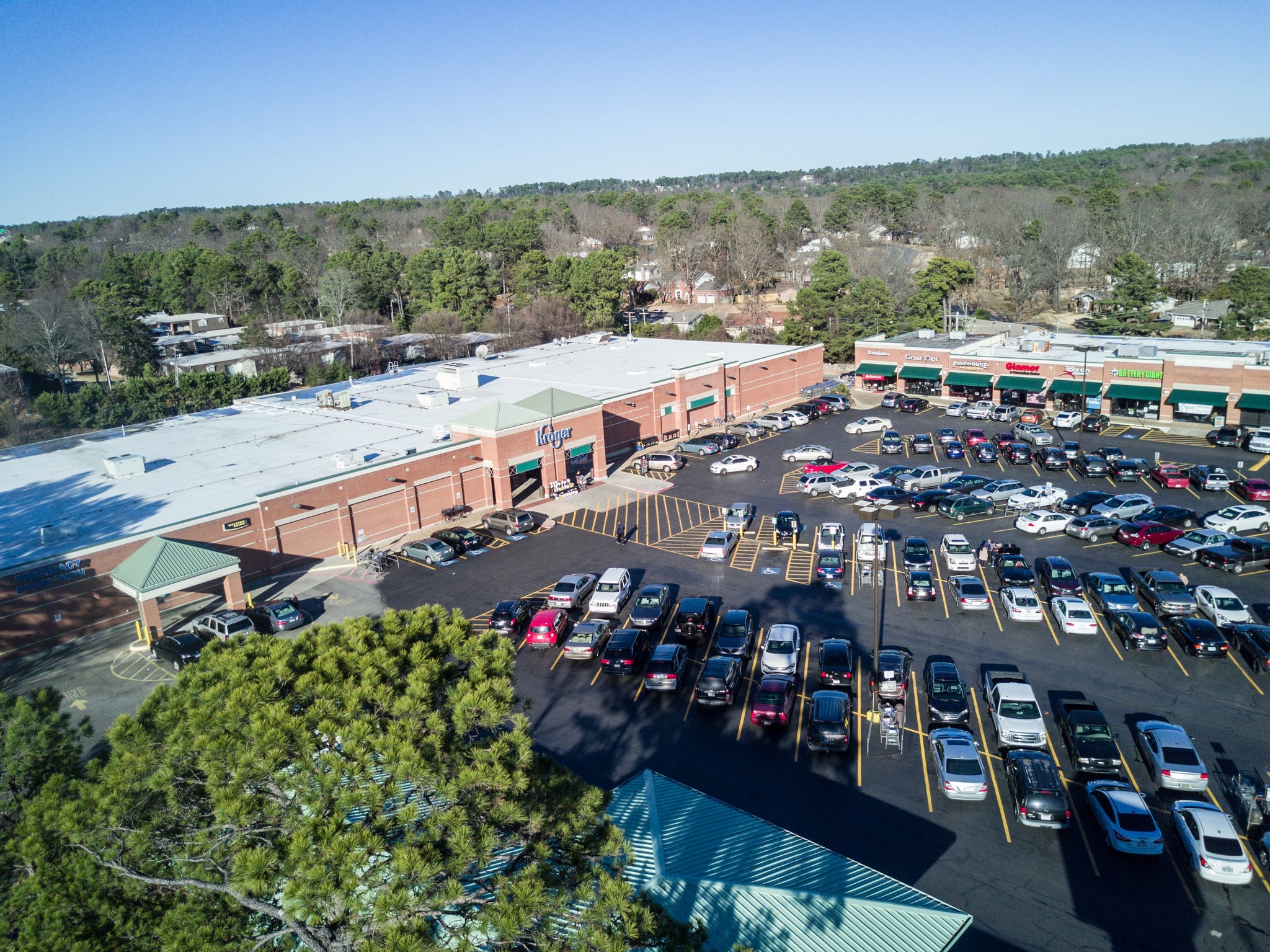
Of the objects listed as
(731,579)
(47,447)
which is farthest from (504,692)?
(47,447)

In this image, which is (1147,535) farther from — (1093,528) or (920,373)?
(920,373)

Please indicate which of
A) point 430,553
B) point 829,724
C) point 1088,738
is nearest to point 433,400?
point 430,553

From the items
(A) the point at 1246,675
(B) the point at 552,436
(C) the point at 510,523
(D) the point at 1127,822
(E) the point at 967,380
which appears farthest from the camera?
(E) the point at 967,380

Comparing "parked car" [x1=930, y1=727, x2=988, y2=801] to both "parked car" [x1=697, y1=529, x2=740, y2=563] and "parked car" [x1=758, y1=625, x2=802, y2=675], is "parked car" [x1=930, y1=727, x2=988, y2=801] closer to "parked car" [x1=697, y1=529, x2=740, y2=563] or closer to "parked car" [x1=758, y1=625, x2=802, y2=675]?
"parked car" [x1=758, y1=625, x2=802, y2=675]

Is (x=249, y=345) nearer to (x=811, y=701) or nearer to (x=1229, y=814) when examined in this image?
(x=811, y=701)

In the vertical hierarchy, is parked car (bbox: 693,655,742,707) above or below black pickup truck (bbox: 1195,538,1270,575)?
above

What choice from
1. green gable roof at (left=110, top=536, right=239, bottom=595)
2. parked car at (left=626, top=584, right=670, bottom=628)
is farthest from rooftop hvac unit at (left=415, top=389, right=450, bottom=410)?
parked car at (left=626, top=584, right=670, bottom=628)

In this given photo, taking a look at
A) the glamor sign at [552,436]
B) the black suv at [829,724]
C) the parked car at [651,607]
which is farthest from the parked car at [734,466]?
the black suv at [829,724]
